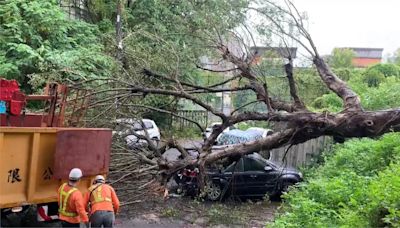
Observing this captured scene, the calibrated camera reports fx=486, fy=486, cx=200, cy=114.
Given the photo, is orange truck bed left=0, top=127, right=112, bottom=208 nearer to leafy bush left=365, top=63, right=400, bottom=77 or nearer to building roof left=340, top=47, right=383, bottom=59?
leafy bush left=365, top=63, right=400, bottom=77

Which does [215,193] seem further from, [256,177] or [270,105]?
A: [270,105]

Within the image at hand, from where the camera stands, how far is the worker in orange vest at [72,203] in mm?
Result: 6477

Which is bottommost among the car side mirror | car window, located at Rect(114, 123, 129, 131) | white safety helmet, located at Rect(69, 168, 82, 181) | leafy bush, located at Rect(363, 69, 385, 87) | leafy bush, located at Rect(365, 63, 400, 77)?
the car side mirror

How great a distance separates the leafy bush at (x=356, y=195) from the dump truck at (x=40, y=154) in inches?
114

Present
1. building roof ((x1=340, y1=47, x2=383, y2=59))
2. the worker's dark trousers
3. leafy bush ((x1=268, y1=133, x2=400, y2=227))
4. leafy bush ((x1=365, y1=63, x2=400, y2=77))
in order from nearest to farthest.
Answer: leafy bush ((x1=268, y1=133, x2=400, y2=227)) → the worker's dark trousers → leafy bush ((x1=365, y1=63, x2=400, y2=77)) → building roof ((x1=340, y1=47, x2=383, y2=59))

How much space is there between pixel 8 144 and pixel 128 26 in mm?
12562

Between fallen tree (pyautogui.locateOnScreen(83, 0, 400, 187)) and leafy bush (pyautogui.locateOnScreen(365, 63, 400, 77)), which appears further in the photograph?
leafy bush (pyautogui.locateOnScreen(365, 63, 400, 77))

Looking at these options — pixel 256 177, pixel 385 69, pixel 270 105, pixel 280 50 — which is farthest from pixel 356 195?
pixel 385 69

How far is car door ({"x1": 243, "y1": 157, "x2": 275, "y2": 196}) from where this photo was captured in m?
12.6

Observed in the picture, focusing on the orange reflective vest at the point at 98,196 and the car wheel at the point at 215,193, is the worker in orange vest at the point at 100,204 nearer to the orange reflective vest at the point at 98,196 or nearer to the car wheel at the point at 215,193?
the orange reflective vest at the point at 98,196

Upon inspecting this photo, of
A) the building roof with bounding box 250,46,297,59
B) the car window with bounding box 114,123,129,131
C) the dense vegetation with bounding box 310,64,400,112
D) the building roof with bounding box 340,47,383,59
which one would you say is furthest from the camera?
the building roof with bounding box 340,47,383,59

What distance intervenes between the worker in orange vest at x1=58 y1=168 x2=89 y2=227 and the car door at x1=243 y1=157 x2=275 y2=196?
6605 mm

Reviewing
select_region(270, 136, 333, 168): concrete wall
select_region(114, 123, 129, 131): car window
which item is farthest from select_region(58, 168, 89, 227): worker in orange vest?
select_region(270, 136, 333, 168): concrete wall

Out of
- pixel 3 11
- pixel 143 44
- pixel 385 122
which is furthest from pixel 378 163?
pixel 3 11
